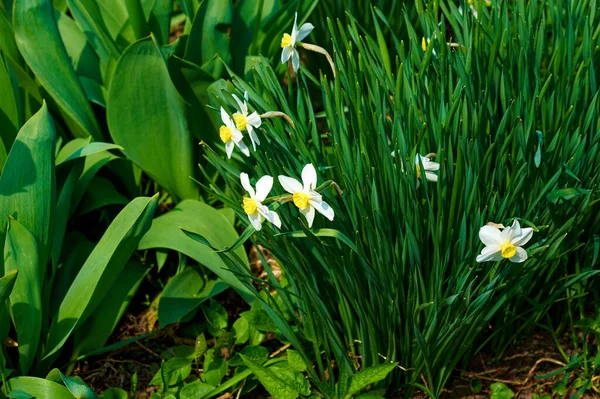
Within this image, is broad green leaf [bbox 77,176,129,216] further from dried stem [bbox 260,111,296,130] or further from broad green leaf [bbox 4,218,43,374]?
dried stem [bbox 260,111,296,130]

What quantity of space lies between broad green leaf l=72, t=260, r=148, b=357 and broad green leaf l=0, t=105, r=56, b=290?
0.93 ft

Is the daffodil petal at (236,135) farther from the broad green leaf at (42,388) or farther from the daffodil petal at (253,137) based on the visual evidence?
the broad green leaf at (42,388)

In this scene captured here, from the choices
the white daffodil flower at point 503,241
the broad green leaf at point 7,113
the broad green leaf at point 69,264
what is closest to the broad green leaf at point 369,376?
the white daffodil flower at point 503,241

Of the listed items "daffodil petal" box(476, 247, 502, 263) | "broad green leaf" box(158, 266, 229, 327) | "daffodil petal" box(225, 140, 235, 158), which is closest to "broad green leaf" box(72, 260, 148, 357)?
"broad green leaf" box(158, 266, 229, 327)

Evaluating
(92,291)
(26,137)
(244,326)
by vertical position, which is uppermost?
(26,137)

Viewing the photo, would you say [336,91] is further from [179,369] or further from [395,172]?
[179,369]

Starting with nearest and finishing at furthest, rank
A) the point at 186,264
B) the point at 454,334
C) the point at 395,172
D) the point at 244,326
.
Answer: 1. the point at 395,172
2. the point at 454,334
3. the point at 244,326
4. the point at 186,264

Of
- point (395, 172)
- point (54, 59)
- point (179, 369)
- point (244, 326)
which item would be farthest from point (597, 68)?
point (54, 59)

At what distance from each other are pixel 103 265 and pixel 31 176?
272 mm

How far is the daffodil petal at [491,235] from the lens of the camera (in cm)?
141

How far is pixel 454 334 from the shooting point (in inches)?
65.5

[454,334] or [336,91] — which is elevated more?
[336,91]

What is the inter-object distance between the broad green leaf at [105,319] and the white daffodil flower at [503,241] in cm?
105

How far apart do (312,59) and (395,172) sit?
1.51 m
